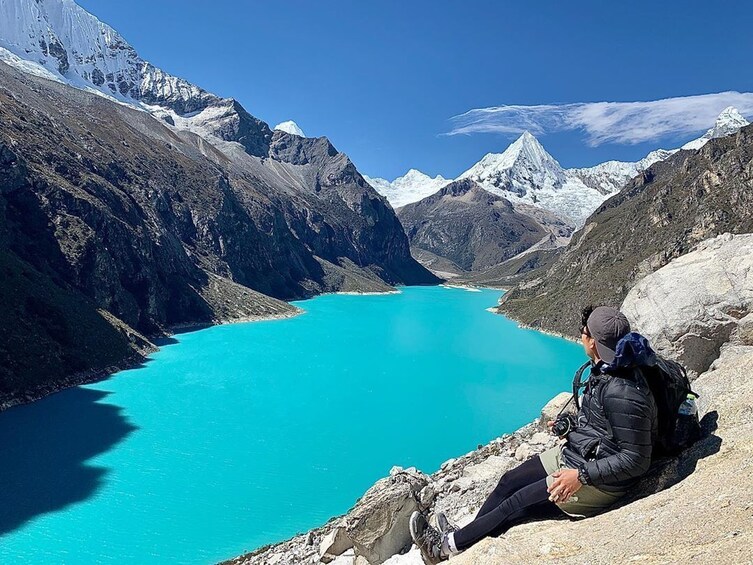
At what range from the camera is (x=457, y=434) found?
50.2 m

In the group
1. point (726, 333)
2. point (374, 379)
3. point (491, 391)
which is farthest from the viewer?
point (374, 379)

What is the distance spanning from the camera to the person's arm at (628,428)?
6.08 metres

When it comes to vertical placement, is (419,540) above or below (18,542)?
below

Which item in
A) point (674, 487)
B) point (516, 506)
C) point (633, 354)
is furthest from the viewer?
point (516, 506)

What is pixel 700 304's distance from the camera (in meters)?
11.5

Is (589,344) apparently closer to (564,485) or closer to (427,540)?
(564,485)

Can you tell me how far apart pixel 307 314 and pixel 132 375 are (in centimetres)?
8286

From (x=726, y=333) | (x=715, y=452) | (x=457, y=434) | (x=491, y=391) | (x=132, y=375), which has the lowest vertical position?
(x=715, y=452)

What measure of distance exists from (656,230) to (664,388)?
157178 mm

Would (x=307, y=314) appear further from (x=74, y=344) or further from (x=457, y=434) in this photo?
(x=457, y=434)

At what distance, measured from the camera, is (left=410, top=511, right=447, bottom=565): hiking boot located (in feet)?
26.4

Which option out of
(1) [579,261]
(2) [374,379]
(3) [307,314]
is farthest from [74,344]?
(1) [579,261]

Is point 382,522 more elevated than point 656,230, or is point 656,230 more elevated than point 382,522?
point 656,230

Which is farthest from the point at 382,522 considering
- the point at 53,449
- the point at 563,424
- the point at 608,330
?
the point at 53,449
